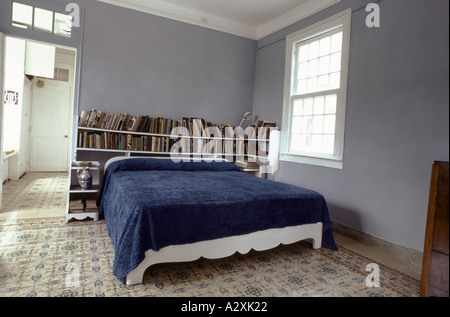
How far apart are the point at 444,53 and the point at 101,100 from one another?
3792 mm

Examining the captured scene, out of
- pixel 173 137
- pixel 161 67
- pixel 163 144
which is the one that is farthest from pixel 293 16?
pixel 163 144

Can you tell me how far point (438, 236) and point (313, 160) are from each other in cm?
309

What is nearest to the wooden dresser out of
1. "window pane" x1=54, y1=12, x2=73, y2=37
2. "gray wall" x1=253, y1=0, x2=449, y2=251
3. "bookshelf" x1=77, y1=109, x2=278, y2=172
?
"gray wall" x1=253, y1=0, x2=449, y2=251

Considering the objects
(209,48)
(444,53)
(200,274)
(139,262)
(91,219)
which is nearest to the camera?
(444,53)

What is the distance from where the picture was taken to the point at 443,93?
511 mm

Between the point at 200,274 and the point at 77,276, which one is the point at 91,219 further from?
the point at 200,274

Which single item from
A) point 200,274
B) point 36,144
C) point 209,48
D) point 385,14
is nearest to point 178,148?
point 209,48

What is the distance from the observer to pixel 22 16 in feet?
10.6

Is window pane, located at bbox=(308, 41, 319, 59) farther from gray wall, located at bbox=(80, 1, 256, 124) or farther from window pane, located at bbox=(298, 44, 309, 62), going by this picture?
gray wall, located at bbox=(80, 1, 256, 124)

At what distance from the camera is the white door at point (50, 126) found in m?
6.39

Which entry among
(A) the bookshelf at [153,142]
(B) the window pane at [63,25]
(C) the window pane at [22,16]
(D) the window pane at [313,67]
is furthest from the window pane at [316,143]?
(C) the window pane at [22,16]

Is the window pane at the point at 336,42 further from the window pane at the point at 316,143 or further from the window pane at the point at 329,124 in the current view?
the window pane at the point at 316,143

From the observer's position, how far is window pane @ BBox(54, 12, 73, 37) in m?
3.39

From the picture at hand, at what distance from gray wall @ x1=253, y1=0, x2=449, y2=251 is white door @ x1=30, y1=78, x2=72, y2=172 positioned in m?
4.81
